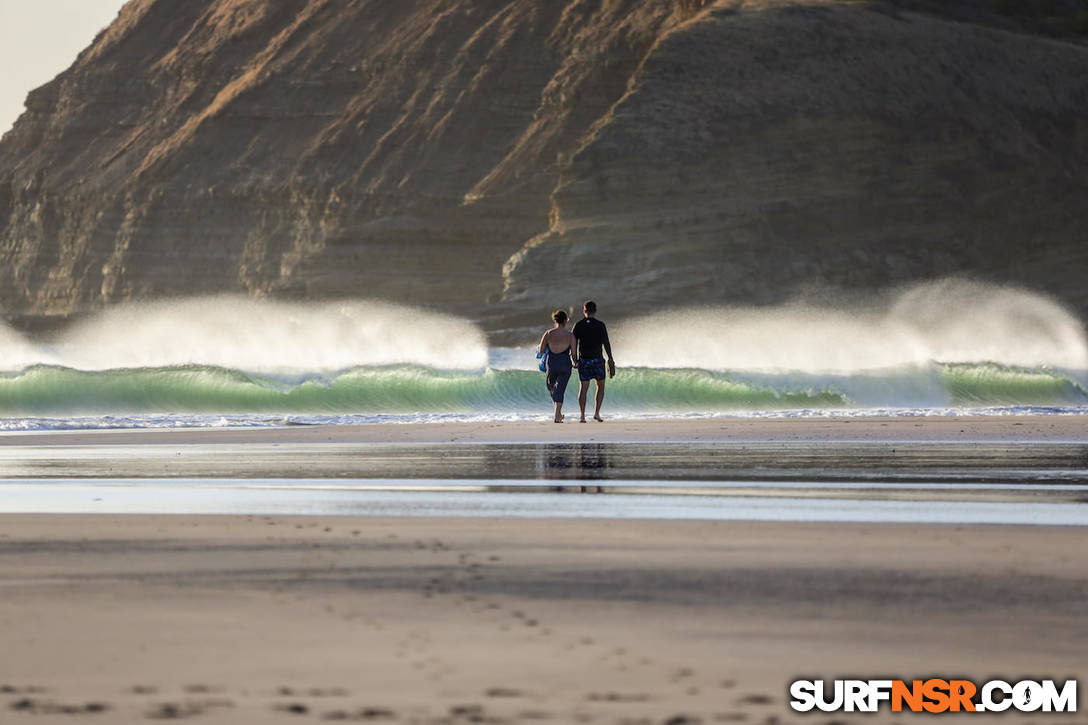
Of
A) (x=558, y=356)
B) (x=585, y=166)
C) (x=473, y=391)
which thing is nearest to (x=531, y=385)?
(x=473, y=391)

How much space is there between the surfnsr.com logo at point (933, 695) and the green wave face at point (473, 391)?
21.6 meters

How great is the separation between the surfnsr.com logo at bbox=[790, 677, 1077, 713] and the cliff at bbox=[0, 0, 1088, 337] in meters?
78.3

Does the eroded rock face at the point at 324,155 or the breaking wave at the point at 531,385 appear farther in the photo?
the eroded rock face at the point at 324,155

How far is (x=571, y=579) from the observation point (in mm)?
6082

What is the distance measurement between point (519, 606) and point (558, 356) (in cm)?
1341

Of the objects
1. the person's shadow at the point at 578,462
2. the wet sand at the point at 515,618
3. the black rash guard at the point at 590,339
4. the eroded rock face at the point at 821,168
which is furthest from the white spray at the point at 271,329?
the wet sand at the point at 515,618

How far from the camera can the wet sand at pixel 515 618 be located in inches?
167

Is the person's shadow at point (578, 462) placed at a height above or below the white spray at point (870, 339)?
below

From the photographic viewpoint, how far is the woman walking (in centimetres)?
1881

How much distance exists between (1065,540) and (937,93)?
3499 inches

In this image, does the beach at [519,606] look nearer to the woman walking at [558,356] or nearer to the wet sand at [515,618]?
the wet sand at [515,618]

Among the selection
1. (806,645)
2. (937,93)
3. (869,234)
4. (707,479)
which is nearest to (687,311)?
(869,234)

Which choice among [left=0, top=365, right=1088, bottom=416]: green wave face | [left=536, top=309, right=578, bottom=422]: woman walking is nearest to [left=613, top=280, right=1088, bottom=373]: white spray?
[left=0, top=365, right=1088, bottom=416]: green wave face

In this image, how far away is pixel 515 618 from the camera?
5.28m
